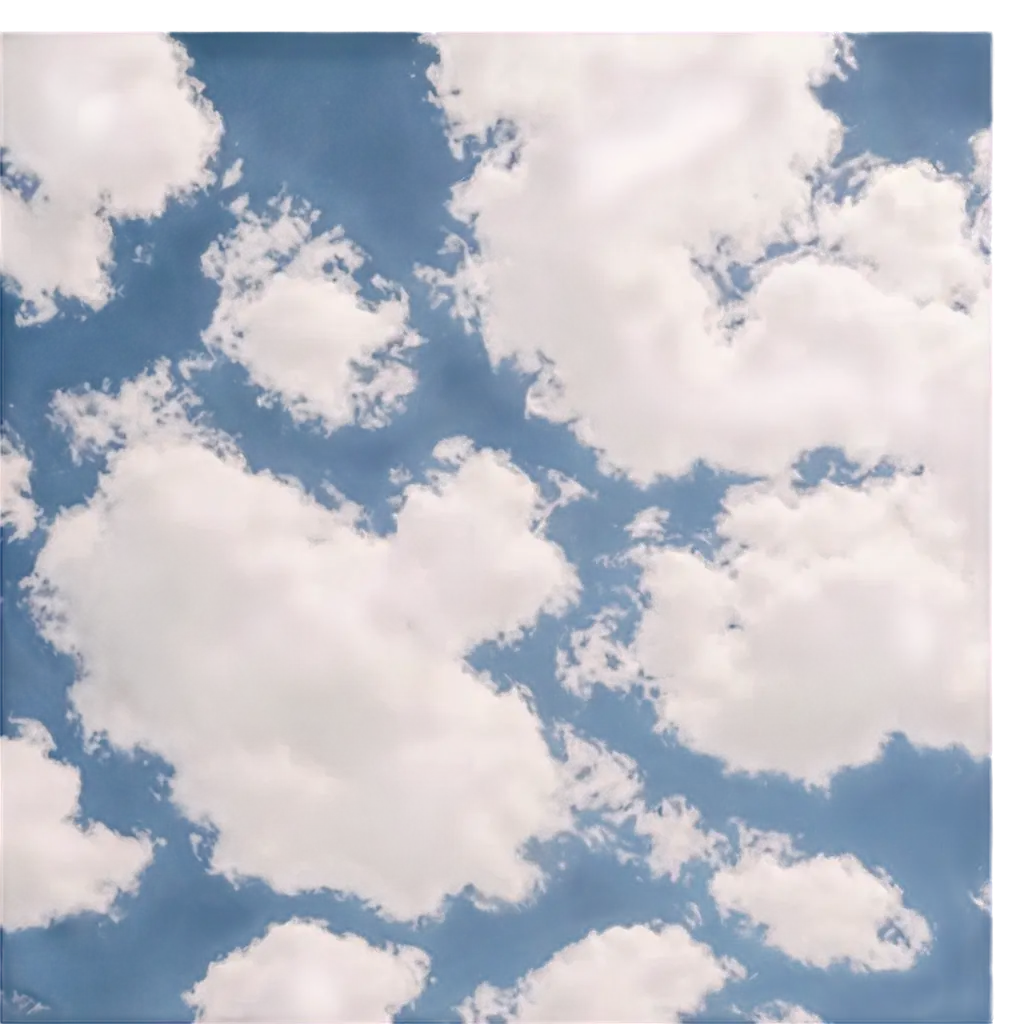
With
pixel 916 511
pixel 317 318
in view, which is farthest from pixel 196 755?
pixel 916 511

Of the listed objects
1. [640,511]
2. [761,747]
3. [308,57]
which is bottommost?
[761,747]

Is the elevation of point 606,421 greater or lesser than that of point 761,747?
greater

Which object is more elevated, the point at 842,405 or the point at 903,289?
the point at 903,289

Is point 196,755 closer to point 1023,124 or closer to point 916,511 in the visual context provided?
point 916,511

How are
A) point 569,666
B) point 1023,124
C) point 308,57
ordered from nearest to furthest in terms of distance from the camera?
1. point 1023,124
2. point 308,57
3. point 569,666

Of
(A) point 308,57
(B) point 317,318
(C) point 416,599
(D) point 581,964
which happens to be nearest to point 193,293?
(B) point 317,318

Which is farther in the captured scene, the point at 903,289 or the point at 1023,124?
the point at 903,289

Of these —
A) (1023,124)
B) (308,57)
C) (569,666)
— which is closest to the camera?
(1023,124)

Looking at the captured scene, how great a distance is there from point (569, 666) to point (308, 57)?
207 inches

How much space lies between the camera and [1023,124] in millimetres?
5457

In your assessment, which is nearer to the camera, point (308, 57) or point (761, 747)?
point (308, 57)

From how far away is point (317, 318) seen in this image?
788 cm

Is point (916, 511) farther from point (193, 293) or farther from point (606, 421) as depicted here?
point (193, 293)

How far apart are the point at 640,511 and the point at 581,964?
3.77 m
